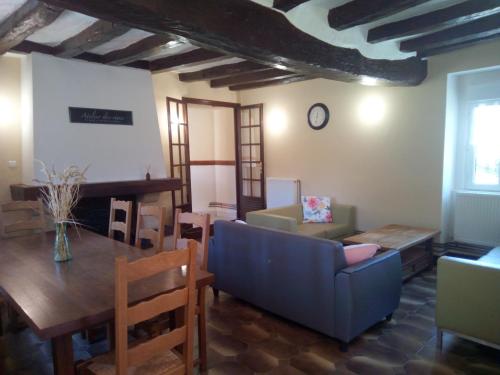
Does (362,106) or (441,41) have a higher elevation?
(441,41)

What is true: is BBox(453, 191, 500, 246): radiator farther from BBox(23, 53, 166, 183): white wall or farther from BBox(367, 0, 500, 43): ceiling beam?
BBox(23, 53, 166, 183): white wall

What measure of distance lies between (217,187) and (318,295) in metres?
5.47

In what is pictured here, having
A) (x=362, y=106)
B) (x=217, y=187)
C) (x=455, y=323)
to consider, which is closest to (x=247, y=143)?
(x=217, y=187)

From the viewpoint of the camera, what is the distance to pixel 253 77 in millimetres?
5266

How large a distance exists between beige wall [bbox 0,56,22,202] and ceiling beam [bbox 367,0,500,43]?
3.94m

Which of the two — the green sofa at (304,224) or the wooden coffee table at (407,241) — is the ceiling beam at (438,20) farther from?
the green sofa at (304,224)

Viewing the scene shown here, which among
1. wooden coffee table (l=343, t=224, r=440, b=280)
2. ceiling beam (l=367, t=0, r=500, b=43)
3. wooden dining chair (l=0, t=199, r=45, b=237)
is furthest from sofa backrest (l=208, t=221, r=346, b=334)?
ceiling beam (l=367, t=0, r=500, b=43)

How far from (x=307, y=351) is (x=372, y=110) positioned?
353cm

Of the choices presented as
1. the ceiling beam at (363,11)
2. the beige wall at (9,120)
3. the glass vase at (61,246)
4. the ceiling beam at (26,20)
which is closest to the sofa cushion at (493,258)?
the ceiling beam at (363,11)

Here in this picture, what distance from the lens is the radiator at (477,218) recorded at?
419cm

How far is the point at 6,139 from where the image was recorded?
417 cm

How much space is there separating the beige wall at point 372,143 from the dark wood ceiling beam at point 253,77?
841mm

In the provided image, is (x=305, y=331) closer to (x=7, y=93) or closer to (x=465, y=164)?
(x=465, y=164)

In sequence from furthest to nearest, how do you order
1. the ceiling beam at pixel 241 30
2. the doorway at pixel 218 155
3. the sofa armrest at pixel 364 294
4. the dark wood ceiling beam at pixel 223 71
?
the doorway at pixel 218 155
the dark wood ceiling beam at pixel 223 71
the sofa armrest at pixel 364 294
the ceiling beam at pixel 241 30
